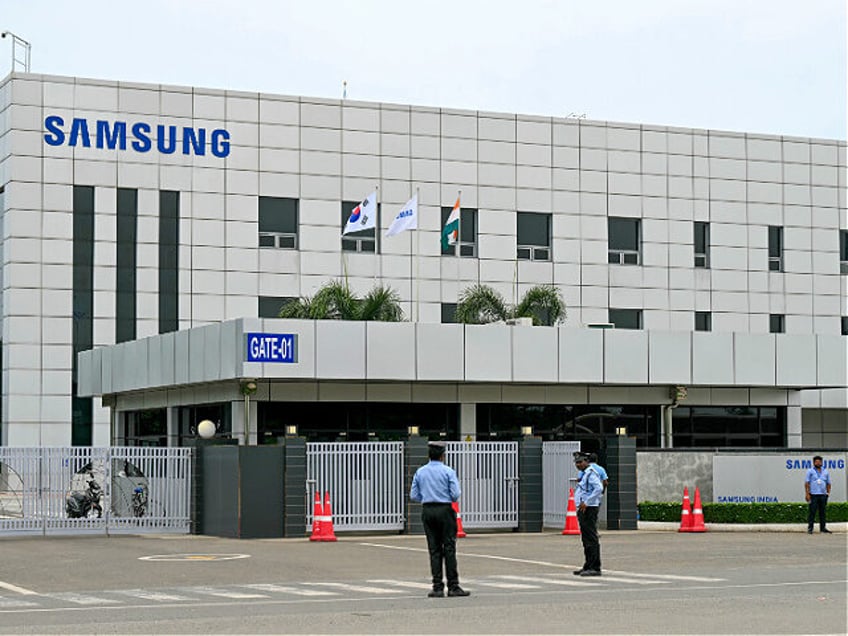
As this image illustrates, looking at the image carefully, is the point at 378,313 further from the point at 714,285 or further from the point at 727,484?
the point at 714,285

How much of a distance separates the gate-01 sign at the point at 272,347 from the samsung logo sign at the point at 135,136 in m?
28.4

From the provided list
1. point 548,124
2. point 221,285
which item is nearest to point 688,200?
point 548,124

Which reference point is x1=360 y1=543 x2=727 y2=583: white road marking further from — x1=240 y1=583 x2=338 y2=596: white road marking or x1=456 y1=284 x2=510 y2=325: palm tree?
x1=456 y1=284 x2=510 y2=325: palm tree

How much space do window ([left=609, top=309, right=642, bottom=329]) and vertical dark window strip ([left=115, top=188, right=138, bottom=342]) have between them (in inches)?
822

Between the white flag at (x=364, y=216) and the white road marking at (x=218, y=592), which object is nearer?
the white road marking at (x=218, y=592)

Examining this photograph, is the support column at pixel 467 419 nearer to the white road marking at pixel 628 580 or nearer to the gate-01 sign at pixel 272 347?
the gate-01 sign at pixel 272 347

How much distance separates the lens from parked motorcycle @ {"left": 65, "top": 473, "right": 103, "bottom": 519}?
1339 inches

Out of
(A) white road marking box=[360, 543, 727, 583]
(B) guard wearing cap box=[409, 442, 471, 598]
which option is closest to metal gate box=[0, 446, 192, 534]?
(A) white road marking box=[360, 543, 727, 583]

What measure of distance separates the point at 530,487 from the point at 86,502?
9843mm

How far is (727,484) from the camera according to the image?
34.8 m

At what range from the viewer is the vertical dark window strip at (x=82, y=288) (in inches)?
2432

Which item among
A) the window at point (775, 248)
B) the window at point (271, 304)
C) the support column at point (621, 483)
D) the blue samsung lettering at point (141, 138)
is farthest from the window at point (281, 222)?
the support column at point (621, 483)

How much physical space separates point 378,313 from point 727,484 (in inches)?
606

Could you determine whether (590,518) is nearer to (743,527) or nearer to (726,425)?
(743,527)
